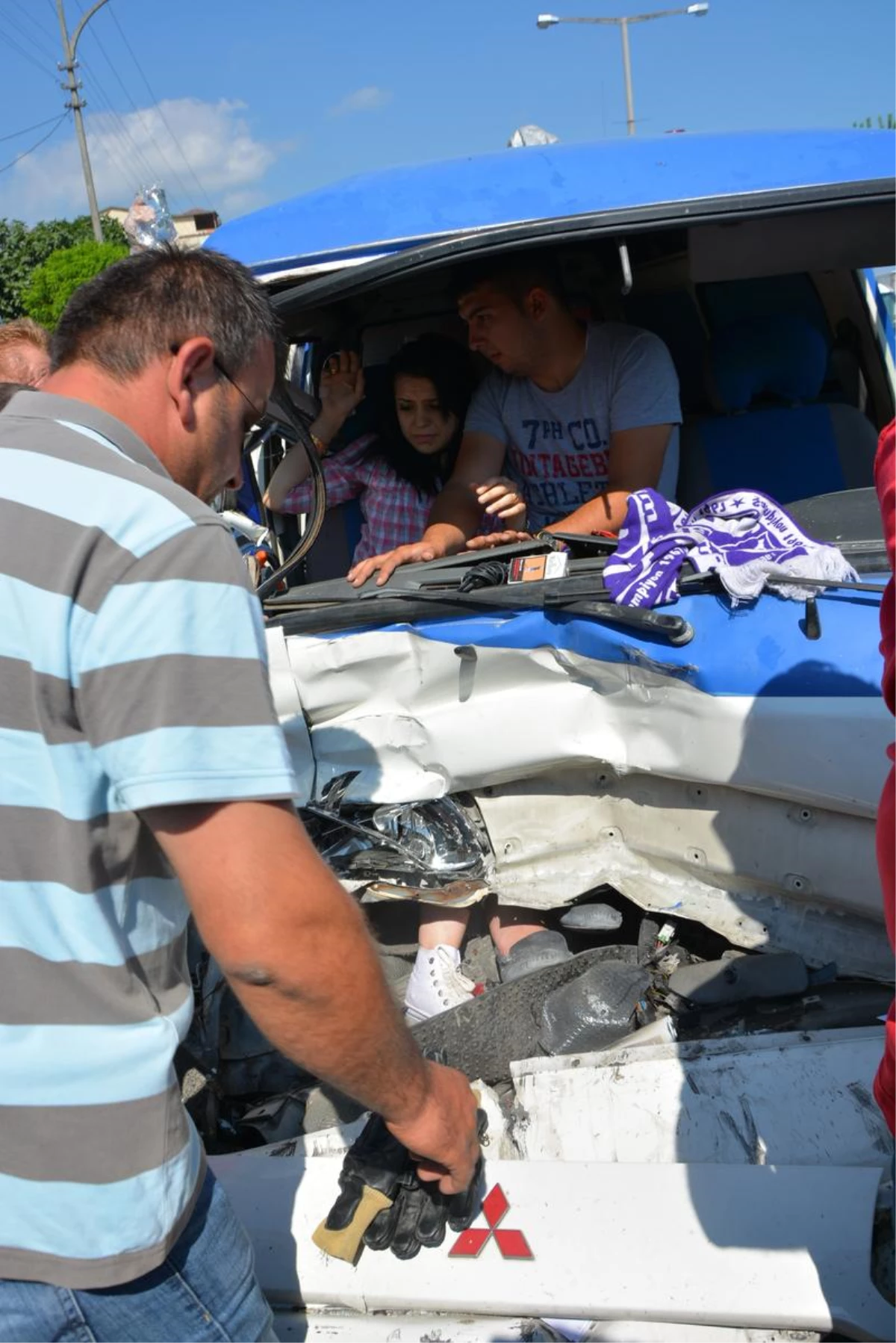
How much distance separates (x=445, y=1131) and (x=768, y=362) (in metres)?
2.95

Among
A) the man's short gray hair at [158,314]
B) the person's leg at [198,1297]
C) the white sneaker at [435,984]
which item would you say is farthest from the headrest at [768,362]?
the person's leg at [198,1297]

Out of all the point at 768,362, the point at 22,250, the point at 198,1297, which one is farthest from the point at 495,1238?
the point at 22,250

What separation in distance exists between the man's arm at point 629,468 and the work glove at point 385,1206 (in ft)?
6.54

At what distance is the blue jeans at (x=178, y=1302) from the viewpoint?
126 cm

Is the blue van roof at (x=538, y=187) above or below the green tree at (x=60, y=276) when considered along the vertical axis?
below

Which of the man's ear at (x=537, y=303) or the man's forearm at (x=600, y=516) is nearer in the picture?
the man's forearm at (x=600, y=516)

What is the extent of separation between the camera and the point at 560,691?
2676mm

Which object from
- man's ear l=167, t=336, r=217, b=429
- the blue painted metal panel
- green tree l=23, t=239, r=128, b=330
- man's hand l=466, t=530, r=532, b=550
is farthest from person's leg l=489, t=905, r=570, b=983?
green tree l=23, t=239, r=128, b=330

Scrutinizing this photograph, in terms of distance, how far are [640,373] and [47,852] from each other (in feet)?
9.04

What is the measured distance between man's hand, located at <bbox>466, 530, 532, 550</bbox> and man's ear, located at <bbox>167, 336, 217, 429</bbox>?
184 centimetres

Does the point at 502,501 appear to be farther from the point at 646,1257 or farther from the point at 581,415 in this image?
the point at 646,1257

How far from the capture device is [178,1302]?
1342 mm

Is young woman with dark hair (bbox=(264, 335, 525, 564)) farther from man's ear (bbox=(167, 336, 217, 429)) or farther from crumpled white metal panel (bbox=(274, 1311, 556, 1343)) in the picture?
crumpled white metal panel (bbox=(274, 1311, 556, 1343))

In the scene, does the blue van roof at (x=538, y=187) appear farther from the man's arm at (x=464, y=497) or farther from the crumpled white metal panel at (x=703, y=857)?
the crumpled white metal panel at (x=703, y=857)
